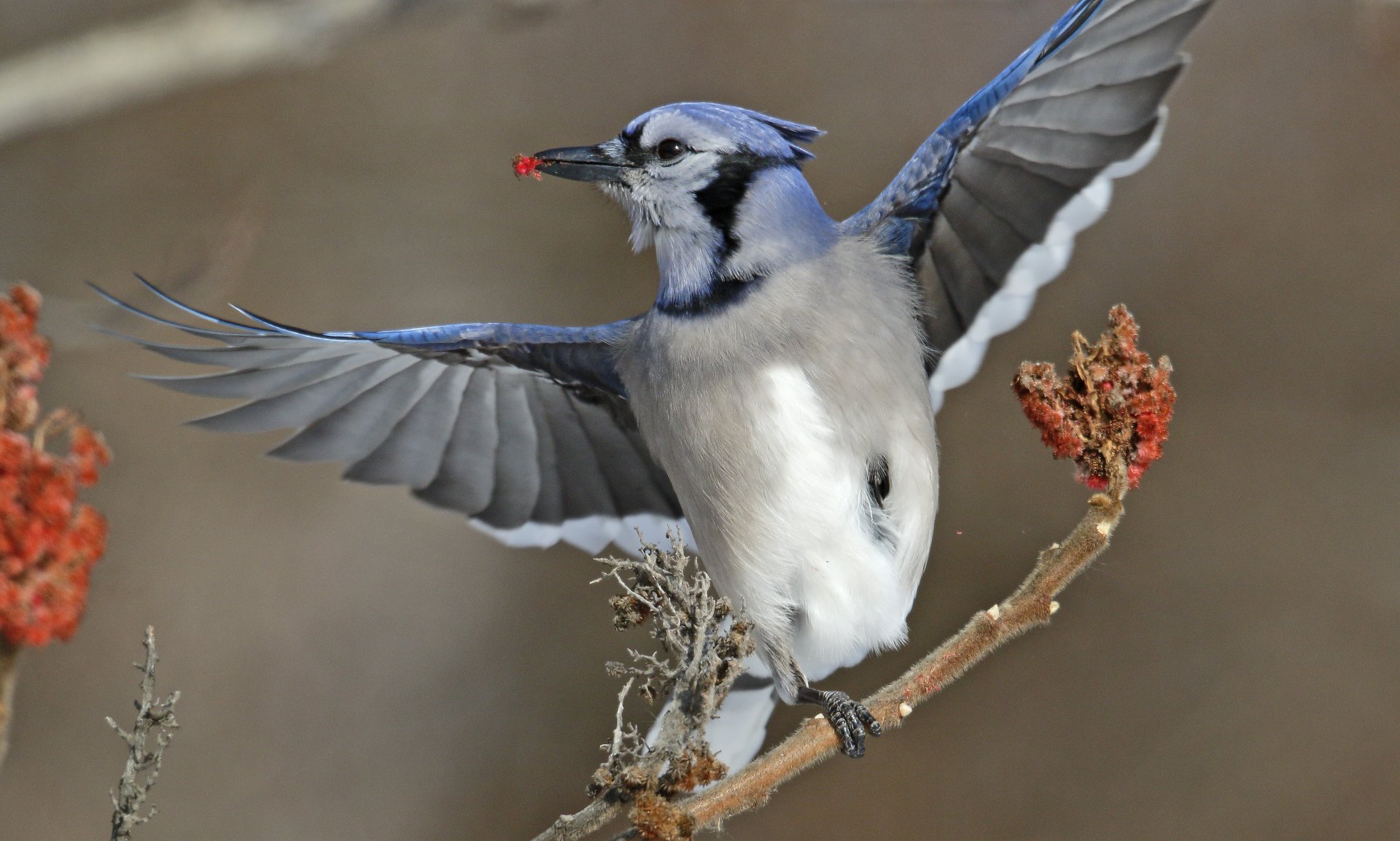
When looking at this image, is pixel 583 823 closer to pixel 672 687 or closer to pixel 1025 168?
pixel 672 687

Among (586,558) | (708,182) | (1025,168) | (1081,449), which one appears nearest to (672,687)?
(1081,449)

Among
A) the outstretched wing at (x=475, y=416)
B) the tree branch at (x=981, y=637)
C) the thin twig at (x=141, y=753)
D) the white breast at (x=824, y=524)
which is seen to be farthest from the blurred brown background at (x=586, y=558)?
the thin twig at (x=141, y=753)

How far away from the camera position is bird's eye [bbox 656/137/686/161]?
1.69 m

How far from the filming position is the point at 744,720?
6.97ft

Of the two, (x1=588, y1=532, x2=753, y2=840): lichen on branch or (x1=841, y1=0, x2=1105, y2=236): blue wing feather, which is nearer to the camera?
(x1=588, y1=532, x2=753, y2=840): lichen on branch

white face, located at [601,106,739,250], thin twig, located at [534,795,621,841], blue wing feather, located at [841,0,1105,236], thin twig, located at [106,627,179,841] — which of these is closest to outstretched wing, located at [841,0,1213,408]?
blue wing feather, located at [841,0,1105,236]

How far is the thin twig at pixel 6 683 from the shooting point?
68 centimetres

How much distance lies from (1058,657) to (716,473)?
4.74 feet

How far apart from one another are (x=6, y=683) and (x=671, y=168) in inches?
47.3

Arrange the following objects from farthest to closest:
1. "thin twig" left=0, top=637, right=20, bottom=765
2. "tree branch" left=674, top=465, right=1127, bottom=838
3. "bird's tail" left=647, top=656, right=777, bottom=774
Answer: "bird's tail" left=647, top=656, right=777, bottom=774 < "tree branch" left=674, top=465, right=1127, bottom=838 < "thin twig" left=0, top=637, right=20, bottom=765

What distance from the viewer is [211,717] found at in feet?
9.47

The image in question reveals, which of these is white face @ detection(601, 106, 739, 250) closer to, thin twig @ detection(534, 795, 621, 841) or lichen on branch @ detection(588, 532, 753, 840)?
lichen on branch @ detection(588, 532, 753, 840)

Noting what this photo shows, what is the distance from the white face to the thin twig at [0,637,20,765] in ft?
3.78

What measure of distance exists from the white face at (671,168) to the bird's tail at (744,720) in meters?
0.80
